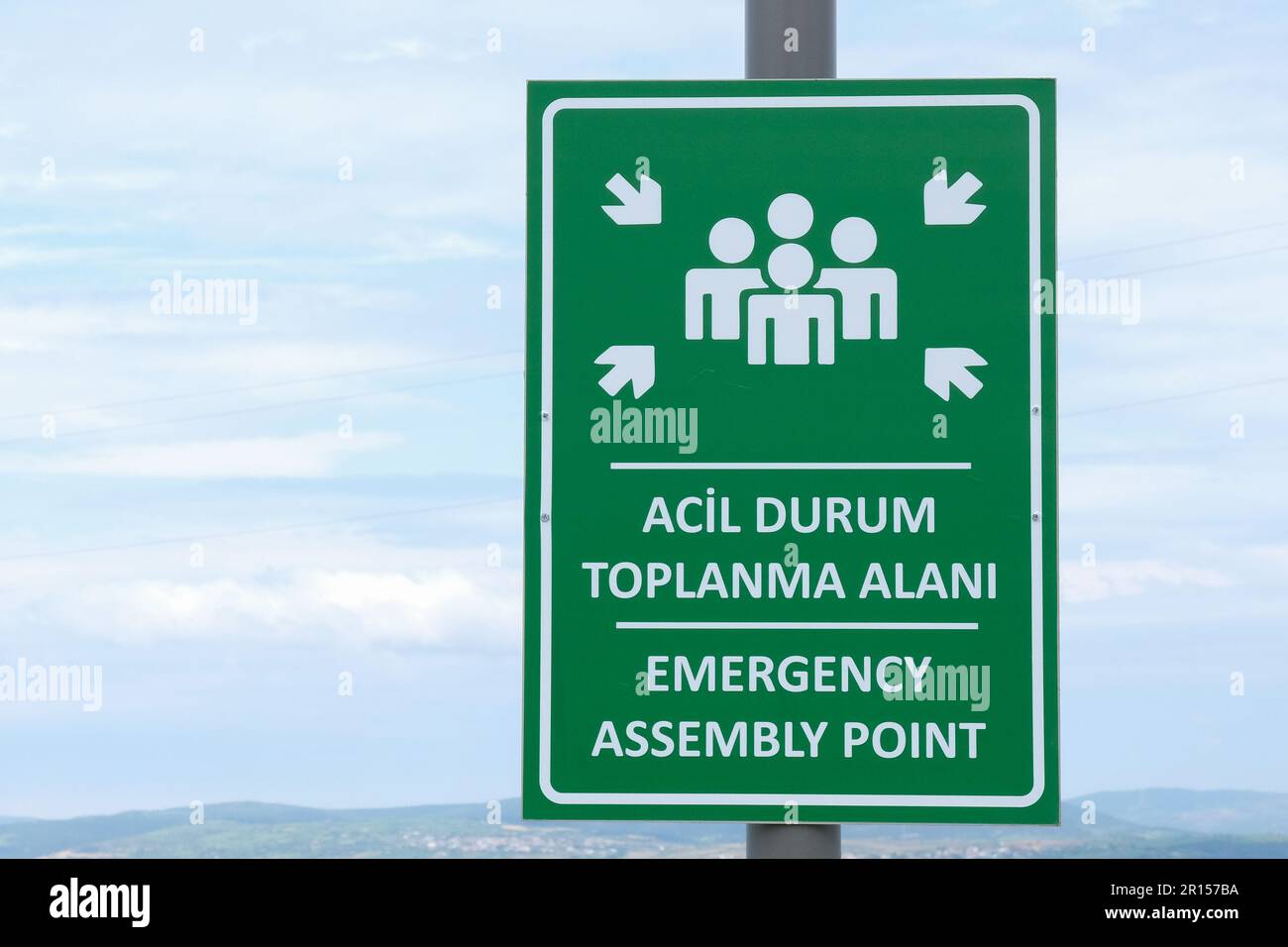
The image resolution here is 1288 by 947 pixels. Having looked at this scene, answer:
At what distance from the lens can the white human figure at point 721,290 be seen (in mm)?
4227

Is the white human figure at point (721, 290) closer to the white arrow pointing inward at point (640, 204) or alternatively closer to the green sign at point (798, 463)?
the green sign at point (798, 463)

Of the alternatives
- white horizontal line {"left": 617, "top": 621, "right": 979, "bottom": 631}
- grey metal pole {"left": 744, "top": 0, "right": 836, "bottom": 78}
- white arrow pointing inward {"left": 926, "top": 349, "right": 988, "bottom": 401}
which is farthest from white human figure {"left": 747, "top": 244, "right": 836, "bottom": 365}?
white horizontal line {"left": 617, "top": 621, "right": 979, "bottom": 631}

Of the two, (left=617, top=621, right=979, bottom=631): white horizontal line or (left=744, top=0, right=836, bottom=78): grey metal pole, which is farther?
(left=744, top=0, right=836, bottom=78): grey metal pole

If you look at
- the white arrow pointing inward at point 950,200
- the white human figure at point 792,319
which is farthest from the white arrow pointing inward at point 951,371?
the white arrow pointing inward at point 950,200

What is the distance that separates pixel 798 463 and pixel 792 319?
45 cm

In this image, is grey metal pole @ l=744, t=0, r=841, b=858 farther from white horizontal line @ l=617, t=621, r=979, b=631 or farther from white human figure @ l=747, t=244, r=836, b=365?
white horizontal line @ l=617, t=621, r=979, b=631

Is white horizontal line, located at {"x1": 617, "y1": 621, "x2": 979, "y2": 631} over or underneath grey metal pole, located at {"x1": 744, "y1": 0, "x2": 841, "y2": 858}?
underneath

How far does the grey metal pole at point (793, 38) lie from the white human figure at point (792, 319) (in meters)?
0.62

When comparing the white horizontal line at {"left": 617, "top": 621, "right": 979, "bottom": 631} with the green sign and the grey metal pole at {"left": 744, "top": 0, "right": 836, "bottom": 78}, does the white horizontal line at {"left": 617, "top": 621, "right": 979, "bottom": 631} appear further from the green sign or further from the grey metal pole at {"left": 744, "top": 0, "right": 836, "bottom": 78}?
the grey metal pole at {"left": 744, "top": 0, "right": 836, "bottom": 78}

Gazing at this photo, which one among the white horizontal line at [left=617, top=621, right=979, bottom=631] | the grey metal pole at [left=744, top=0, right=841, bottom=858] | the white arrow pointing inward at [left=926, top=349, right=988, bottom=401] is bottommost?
the white horizontal line at [left=617, top=621, right=979, bottom=631]

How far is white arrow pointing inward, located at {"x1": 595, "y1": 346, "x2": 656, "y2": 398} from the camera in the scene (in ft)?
13.9

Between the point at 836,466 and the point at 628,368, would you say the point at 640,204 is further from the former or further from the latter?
the point at 836,466

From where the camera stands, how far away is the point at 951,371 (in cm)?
420
